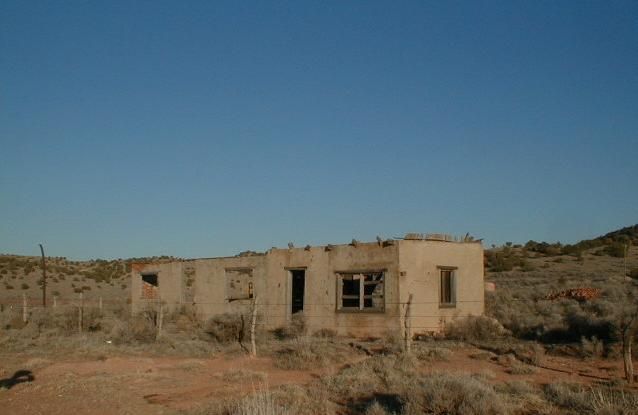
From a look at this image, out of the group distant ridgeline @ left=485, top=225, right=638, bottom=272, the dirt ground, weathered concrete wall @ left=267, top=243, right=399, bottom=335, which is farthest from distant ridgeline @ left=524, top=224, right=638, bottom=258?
the dirt ground

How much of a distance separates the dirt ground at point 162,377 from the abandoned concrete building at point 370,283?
10.5ft

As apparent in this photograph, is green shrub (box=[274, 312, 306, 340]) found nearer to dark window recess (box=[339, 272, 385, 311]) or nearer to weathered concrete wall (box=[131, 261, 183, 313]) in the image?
dark window recess (box=[339, 272, 385, 311])

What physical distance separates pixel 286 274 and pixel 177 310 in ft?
20.4

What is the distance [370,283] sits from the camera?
2125cm

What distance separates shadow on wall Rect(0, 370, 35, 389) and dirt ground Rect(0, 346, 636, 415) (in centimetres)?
7

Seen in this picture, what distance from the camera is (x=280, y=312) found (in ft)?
76.3

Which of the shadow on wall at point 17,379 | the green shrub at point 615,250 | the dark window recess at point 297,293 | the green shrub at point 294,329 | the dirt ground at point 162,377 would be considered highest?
the green shrub at point 615,250

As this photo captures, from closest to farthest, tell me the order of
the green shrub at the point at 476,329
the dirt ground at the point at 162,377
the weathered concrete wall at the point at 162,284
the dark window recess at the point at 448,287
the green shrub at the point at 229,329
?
the dirt ground at the point at 162,377 → the green shrub at the point at 476,329 → the green shrub at the point at 229,329 → the dark window recess at the point at 448,287 → the weathered concrete wall at the point at 162,284

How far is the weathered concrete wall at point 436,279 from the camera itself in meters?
20.6

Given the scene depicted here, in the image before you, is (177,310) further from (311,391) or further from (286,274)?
(311,391)

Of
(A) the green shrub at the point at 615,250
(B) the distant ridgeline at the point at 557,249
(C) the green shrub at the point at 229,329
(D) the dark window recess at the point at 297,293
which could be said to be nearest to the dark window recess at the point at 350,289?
(D) the dark window recess at the point at 297,293

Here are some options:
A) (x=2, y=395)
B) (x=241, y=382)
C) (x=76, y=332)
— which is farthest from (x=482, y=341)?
(x=76, y=332)

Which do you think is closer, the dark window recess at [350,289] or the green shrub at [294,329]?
the green shrub at [294,329]

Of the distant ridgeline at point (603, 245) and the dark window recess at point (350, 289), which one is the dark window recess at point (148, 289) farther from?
the distant ridgeline at point (603, 245)
